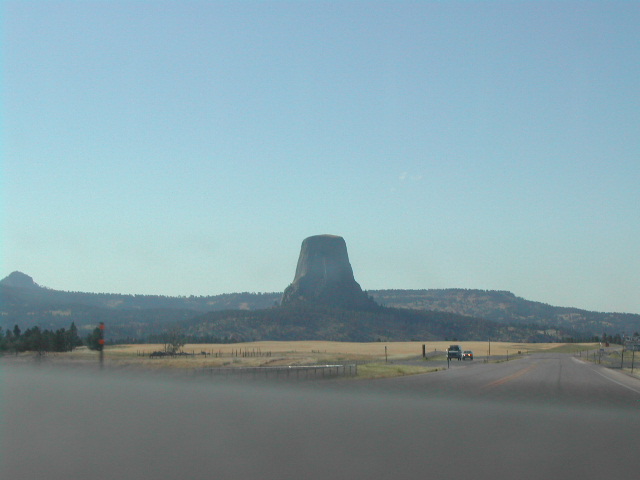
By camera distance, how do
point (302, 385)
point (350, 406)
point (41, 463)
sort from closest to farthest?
point (41, 463) → point (350, 406) → point (302, 385)

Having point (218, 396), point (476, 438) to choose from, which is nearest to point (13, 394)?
point (218, 396)

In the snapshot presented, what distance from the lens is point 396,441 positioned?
19.0 m

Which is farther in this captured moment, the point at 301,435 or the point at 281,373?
the point at 281,373

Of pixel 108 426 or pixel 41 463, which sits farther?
pixel 108 426

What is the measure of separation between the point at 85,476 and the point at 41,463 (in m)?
1.89

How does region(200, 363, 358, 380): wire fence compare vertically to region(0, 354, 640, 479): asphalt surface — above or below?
below

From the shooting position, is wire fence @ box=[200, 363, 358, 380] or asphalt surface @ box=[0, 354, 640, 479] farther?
wire fence @ box=[200, 363, 358, 380]

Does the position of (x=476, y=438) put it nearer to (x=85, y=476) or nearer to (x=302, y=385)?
(x=85, y=476)

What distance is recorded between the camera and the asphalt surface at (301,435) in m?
14.8

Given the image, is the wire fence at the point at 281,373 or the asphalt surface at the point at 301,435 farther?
the wire fence at the point at 281,373

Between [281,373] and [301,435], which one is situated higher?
[301,435]

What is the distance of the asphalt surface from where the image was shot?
14.8 meters

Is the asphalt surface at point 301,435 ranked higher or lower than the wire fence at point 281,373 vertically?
higher

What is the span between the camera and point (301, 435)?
19719mm
